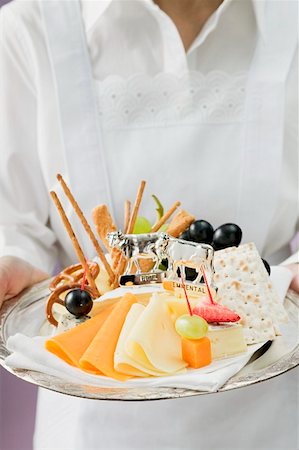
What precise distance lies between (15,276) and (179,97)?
19.1 inches

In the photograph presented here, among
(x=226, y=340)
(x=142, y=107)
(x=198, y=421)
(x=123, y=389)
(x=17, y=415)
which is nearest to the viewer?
(x=123, y=389)

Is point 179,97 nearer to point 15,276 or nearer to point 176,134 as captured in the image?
point 176,134

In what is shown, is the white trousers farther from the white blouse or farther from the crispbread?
the white blouse

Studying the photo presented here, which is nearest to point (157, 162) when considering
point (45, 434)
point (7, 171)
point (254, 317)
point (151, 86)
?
point (151, 86)

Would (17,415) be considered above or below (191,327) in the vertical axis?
below

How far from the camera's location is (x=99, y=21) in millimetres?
1355

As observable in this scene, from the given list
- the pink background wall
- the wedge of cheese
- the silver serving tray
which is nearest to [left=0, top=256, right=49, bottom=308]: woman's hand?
the silver serving tray

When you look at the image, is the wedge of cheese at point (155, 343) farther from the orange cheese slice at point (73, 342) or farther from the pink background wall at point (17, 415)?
the pink background wall at point (17, 415)

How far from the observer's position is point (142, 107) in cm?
137

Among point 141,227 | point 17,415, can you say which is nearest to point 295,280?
point 141,227

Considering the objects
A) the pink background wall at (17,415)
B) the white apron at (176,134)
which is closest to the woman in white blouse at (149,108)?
the white apron at (176,134)

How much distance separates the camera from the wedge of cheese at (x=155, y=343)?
2.96 feet

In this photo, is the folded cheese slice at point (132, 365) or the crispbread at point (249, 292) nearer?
the folded cheese slice at point (132, 365)

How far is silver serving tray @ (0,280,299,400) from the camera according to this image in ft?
2.70
